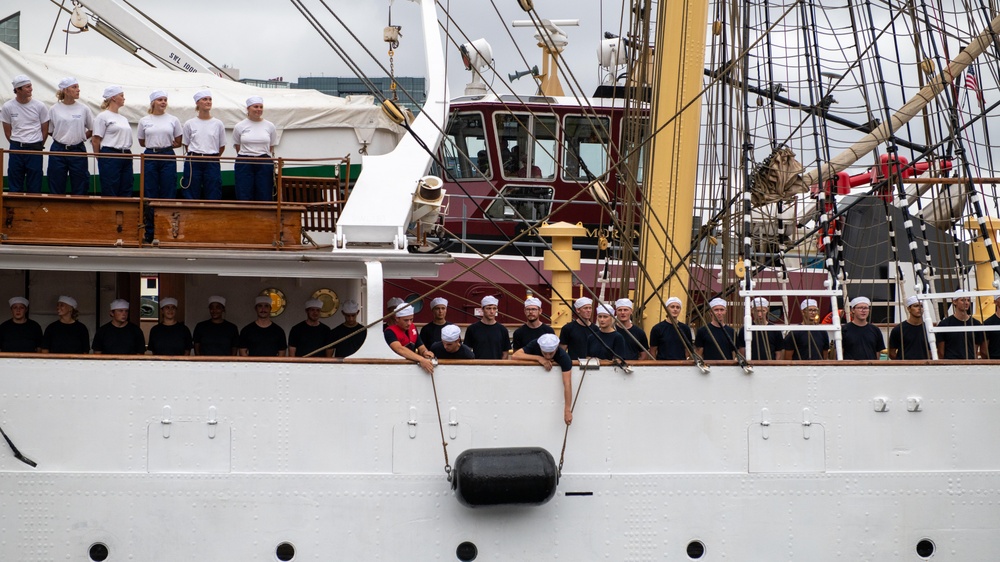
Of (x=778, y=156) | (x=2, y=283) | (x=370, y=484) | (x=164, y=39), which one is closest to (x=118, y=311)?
(x=2, y=283)

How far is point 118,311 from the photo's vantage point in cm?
961

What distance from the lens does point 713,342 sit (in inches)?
397

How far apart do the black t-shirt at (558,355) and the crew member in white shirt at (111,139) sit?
12.4 ft

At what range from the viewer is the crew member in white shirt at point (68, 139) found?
989cm

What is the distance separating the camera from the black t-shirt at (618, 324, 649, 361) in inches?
382

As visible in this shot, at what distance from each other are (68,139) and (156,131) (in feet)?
2.53

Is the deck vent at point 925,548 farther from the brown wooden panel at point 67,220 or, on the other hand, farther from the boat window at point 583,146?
the boat window at point 583,146

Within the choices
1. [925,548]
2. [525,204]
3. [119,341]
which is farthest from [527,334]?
[525,204]

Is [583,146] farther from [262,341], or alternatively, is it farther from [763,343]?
[262,341]

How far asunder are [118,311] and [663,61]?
19.1ft

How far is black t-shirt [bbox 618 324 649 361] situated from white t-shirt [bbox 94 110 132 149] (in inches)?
182

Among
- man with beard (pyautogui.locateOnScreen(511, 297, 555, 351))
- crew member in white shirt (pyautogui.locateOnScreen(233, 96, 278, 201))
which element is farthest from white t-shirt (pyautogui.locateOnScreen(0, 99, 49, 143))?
man with beard (pyautogui.locateOnScreen(511, 297, 555, 351))

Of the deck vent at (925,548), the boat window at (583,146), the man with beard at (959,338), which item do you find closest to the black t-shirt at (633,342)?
the man with beard at (959,338)

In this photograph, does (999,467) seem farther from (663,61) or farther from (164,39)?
(164,39)
